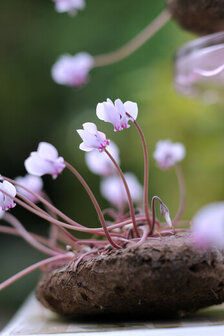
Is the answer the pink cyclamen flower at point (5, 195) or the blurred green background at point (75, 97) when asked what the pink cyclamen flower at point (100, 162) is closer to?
the pink cyclamen flower at point (5, 195)

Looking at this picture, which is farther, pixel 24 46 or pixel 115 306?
pixel 24 46

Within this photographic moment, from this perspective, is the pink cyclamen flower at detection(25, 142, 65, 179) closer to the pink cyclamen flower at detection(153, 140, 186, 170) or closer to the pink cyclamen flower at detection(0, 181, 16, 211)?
the pink cyclamen flower at detection(0, 181, 16, 211)

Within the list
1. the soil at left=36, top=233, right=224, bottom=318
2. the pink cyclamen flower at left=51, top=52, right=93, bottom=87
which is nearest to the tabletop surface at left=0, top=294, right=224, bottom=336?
the soil at left=36, top=233, right=224, bottom=318

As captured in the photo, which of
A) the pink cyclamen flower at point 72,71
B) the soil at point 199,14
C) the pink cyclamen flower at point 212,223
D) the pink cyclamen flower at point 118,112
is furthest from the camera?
the pink cyclamen flower at point 72,71

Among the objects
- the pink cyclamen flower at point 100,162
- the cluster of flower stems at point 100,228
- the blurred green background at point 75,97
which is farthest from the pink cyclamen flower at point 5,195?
the blurred green background at point 75,97

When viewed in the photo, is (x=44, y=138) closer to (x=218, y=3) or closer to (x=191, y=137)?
(x=191, y=137)

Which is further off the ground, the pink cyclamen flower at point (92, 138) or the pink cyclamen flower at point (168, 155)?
the pink cyclamen flower at point (92, 138)

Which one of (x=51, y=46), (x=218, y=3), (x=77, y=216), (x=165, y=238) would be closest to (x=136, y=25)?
(x=51, y=46)
